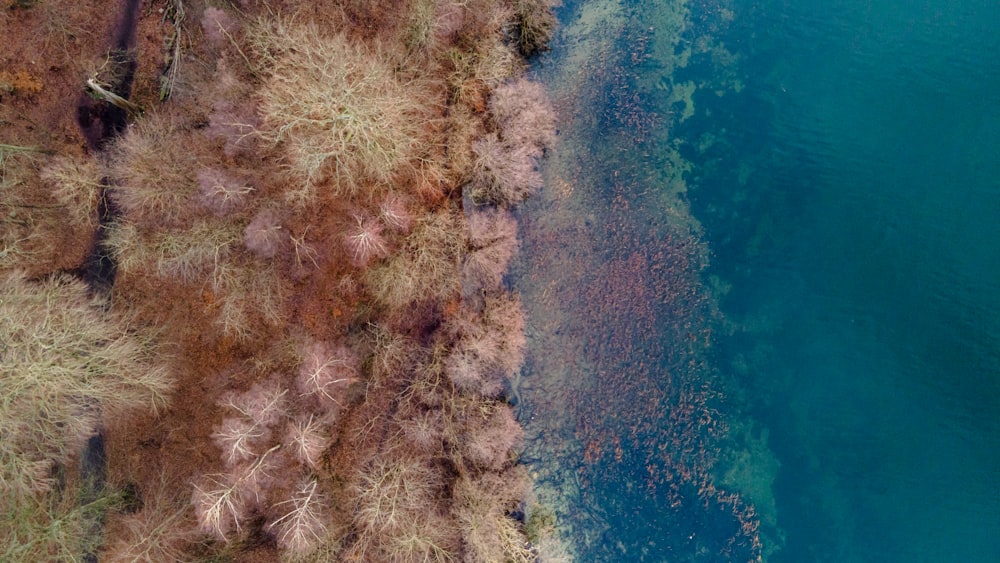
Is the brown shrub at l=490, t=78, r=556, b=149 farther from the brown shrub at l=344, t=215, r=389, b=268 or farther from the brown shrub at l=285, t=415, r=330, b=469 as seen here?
the brown shrub at l=285, t=415, r=330, b=469

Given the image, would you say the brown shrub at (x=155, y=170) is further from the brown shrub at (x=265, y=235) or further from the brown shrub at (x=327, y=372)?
the brown shrub at (x=327, y=372)

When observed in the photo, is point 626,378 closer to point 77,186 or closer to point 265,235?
point 265,235

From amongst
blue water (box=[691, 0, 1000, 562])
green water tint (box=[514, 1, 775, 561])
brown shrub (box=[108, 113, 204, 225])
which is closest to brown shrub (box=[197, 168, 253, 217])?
brown shrub (box=[108, 113, 204, 225])

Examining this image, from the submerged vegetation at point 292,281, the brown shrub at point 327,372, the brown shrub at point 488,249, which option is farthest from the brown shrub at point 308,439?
the brown shrub at point 488,249

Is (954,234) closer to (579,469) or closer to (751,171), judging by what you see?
(751,171)

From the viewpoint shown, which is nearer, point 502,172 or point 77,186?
point 77,186

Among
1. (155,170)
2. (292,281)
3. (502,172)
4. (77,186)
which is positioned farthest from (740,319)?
(77,186)
